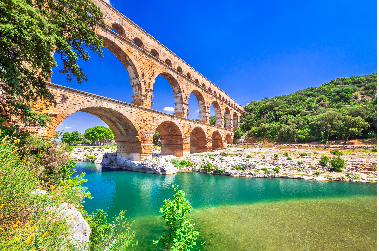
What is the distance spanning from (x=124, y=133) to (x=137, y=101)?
342cm

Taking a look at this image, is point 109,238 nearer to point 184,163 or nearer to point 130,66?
point 184,163

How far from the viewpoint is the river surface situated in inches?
223

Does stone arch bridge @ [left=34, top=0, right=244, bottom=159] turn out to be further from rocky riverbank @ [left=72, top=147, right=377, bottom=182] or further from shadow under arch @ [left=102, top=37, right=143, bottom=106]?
rocky riverbank @ [left=72, top=147, right=377, bottom=182]

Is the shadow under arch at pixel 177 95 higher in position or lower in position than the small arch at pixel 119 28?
lower

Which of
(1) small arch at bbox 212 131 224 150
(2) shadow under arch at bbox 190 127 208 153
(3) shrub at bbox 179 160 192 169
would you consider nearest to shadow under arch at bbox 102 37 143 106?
(3) shrub at bbox 179 160 192 169

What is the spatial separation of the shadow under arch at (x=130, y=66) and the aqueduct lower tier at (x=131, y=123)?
6.75ft

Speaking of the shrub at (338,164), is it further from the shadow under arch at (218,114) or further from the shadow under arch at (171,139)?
the shadow under arch at (218,114)

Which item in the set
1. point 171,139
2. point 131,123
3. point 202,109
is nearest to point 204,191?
point 131,123

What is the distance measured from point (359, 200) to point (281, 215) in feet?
17.7

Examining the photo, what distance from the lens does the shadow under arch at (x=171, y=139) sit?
21.4 metres

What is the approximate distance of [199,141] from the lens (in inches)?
1063

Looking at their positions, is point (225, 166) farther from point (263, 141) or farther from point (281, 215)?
point (263, 141)

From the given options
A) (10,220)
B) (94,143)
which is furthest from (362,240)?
(94,143)

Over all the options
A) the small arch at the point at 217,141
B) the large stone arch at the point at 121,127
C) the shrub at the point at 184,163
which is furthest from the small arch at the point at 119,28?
the small arch at the point at 217,141
